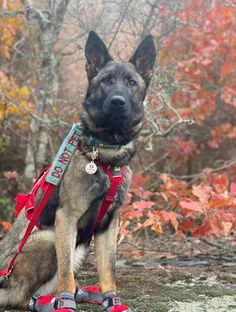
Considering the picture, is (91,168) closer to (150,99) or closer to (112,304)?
(112,304)

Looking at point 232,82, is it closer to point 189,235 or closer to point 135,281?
point 189,235

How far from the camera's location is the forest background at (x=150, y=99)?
5.35m

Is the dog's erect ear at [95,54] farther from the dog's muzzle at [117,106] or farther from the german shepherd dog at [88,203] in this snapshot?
the dog's muzzle at [117,106]

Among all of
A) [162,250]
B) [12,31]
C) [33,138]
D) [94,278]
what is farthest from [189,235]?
[12,31]

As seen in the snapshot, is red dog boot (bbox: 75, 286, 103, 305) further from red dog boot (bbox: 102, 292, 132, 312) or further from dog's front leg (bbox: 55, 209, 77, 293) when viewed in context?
dog's front leg (bbox: 55, 209, 77, 293)

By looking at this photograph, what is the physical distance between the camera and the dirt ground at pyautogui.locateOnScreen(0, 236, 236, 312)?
3350mm

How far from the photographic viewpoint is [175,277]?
425 centimetres

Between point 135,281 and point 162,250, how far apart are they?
4.51ft

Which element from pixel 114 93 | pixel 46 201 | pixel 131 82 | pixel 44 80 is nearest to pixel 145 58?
pixel 131 82

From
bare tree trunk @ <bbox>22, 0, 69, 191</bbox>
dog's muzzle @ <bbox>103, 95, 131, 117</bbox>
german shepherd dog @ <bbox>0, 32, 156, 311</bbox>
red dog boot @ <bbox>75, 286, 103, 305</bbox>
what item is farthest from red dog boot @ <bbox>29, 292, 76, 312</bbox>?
bare tree trunk @ <bbox>22, 0, 69, 191</bbox>

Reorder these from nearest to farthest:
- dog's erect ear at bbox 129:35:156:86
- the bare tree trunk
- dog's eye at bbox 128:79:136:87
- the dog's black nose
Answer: the dog's black nose < dog's eye at bbox 128:79:136:87 < dog's erect ear at bbox 129:35:156:86 < the bare tree trunk

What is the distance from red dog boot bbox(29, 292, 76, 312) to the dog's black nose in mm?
1227

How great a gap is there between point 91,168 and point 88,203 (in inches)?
8.9

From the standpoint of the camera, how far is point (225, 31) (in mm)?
7867
